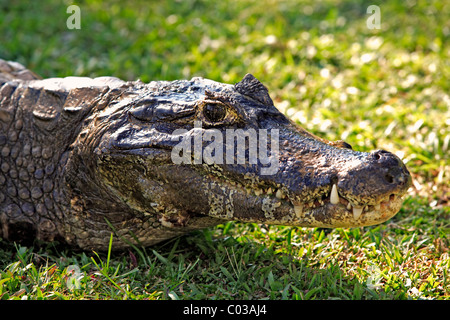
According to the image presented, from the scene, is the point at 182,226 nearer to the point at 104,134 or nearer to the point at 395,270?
the point at 104,134

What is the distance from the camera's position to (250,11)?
6805 millimetres

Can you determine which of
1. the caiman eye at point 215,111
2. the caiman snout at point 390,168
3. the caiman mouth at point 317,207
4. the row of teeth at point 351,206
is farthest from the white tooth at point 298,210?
the caiman eye at point 215,111

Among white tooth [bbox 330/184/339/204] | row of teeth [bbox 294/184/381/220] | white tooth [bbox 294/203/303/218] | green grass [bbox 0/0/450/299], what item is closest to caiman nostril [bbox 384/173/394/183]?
row of teeth [bbox 294/184/381/220]

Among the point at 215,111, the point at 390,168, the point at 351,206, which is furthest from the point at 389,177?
the point at 215,111

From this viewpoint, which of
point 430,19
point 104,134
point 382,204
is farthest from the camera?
point 430,19

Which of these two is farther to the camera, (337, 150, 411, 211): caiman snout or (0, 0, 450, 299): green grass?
(0, 0, 450, 299): green grass

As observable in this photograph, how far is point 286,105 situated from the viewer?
4.98 m

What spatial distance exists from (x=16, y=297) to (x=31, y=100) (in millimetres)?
1273

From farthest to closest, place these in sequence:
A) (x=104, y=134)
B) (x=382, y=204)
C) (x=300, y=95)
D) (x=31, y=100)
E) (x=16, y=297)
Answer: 1. (x=300, y=95)
2. (x=31, y=100)
3. (x=104, y=134)
4. (x=16, y=297)
5. (x=382, y=204)

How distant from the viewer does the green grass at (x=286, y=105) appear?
2818 mm

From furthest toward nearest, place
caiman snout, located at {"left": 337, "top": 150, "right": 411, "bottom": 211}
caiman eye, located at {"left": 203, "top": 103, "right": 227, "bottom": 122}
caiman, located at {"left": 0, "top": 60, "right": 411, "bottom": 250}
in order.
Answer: caiman eye, located at {"left": 203, "top": 103, "right": 227, "bottom": 122} → caiman, located at {"left": 0, "top": 60, "right": 411, "bottom": 250} → caiman snout, located at {"left": 337, "top": 150, "right": 411, "bottom": 211}

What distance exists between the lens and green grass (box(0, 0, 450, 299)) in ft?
9.25

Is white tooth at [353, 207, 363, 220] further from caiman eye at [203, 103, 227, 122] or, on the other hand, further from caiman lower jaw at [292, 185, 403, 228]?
caiman eye at [203, 103, 227, 122]
